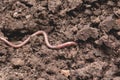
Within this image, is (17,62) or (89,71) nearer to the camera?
(89,71)

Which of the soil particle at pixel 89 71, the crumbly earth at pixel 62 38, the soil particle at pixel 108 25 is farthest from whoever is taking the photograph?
the soil particle at pixel 108 25

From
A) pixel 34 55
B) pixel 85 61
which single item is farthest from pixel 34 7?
pixel 85 61

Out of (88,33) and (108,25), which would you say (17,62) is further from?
(108,25)

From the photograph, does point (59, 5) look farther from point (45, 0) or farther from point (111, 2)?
point (111, 2)

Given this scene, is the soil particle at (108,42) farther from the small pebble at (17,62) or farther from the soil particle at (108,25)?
the small pebble at (17,62)

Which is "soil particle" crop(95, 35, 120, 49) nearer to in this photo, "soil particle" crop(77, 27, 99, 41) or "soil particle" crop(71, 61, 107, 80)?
"soil particle" crop(77, 27, 99, 41)

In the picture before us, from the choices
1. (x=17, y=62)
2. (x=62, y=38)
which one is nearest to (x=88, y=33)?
(x=62, y=38)

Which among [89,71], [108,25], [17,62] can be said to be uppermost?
[108,25]

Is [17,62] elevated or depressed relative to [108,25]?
depressed

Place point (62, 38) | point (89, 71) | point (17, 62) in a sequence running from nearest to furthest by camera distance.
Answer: point (89, 71) → point (17, 62) → point (62, 38)

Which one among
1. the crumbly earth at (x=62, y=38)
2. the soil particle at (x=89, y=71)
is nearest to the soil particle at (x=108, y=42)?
the crumbly earth at (x=62, y=38)
